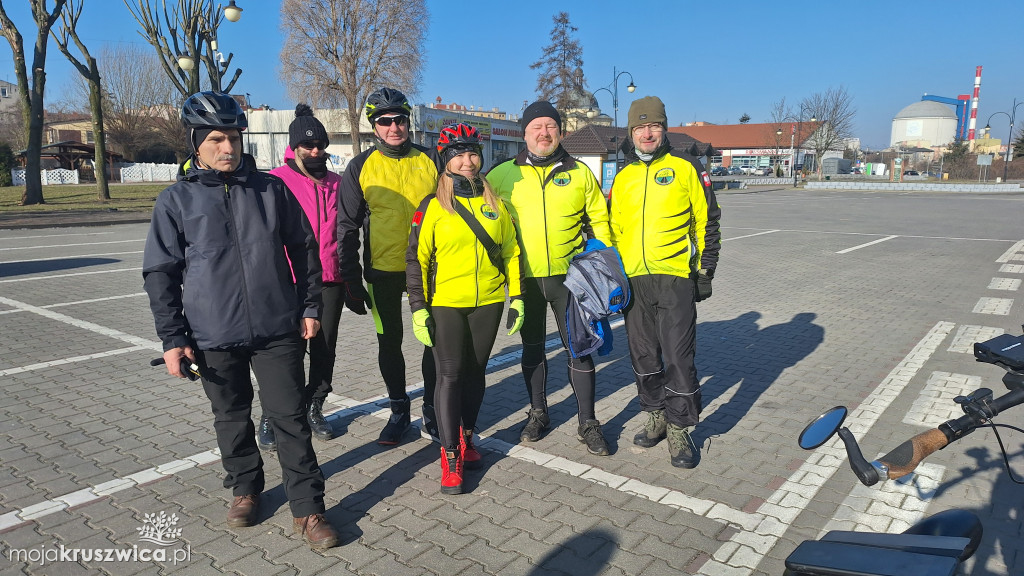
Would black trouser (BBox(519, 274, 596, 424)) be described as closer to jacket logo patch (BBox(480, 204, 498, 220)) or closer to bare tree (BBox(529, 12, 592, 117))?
jacket logo patch (BBox(480, 204, 498, 220))

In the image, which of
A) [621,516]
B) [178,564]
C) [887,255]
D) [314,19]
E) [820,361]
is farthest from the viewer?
[314,19]

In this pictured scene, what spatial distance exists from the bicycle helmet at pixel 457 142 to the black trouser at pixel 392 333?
0.87 m

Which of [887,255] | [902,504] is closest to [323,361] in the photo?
[902,504]

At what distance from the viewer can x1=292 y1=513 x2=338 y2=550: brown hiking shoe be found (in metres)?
3.14

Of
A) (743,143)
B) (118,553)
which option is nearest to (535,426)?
(118,553)

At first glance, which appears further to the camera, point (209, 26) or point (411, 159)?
point (209, 26)

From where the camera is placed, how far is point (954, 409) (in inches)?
201

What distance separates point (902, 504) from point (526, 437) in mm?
2186

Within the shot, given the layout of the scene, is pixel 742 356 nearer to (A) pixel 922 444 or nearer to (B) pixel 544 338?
(B) pixel 544 338

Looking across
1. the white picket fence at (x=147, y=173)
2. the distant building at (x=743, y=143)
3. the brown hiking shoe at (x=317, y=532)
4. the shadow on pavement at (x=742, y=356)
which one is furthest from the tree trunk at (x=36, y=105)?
the distant building at (x=743, y=143)

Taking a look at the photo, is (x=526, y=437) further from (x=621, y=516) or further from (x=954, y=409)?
(x=954, y=409)

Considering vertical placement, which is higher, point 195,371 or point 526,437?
point 195,371

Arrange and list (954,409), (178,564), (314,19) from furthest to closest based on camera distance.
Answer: (314,19) < (954,409) < (178,564)

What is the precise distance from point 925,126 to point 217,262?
152 meters
